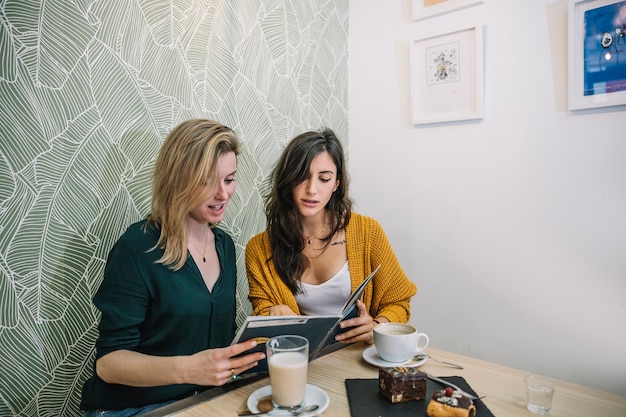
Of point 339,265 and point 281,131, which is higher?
point 281,131

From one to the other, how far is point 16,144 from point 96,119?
226 mm

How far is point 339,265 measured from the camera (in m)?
1.49

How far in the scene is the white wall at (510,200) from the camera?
5.12 ft

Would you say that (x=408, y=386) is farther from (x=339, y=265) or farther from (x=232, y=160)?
(x=232, y=160)

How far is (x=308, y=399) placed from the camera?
2.83ft

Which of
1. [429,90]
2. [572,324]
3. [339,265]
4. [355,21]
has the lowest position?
[572,324]

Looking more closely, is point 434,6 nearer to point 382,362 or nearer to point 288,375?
point 382,362

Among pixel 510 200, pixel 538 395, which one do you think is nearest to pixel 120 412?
pixel 538 395

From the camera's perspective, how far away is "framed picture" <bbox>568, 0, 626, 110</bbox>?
149 centimetres

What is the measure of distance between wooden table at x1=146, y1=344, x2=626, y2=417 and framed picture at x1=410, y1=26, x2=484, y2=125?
3.72 feet

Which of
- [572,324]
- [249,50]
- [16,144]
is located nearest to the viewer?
[16,144]

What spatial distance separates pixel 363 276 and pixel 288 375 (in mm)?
706

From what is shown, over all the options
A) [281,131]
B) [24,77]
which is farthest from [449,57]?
[24,77]

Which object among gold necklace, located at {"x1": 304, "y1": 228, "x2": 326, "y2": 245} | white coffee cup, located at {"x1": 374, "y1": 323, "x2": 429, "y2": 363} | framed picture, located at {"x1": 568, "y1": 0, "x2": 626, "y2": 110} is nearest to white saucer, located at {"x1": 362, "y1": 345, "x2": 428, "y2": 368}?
white coffee cup, located at {"x1": 374, "y1": 323, "x2": 429, "y2": 363}
